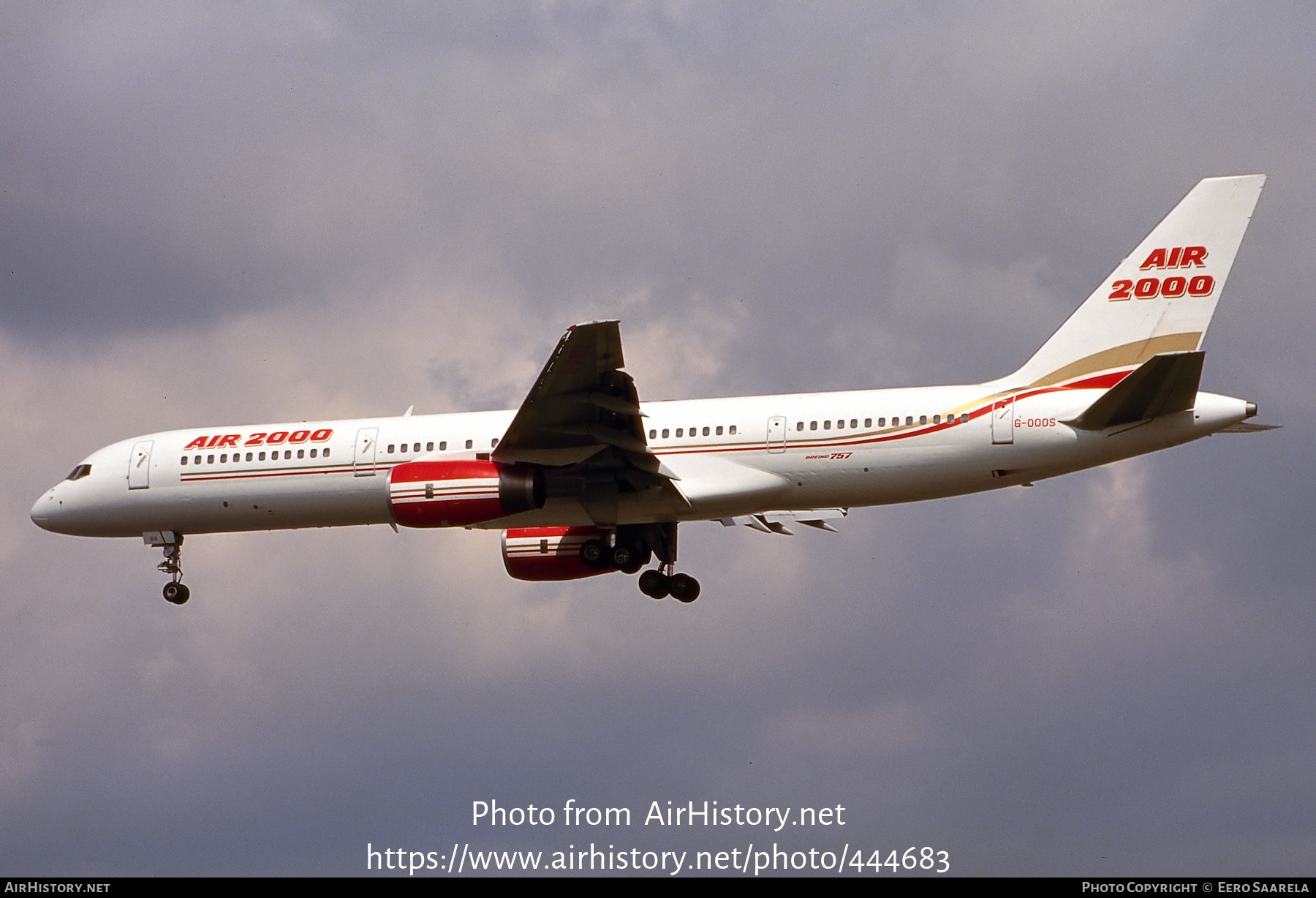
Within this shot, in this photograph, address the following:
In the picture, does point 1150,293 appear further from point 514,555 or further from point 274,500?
point 274,500

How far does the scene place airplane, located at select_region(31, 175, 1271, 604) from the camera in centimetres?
3106

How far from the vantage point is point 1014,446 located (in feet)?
104

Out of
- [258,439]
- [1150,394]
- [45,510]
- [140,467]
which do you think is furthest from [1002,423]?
[45,510]

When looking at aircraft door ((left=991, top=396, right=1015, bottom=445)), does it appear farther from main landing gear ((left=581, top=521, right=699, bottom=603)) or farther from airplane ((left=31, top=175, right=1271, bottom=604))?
main landing gear ((left=581, top=521, right=699, bottom=603))

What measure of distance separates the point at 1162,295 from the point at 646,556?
1232 cm

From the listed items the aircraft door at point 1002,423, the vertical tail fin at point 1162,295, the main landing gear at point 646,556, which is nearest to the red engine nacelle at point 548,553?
the main landing gear at point 646,556

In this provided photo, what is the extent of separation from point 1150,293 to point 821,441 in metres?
7.18

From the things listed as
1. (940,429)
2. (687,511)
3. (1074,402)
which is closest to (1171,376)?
(1074,402)

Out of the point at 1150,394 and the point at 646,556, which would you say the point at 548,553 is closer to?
the point at 646,556

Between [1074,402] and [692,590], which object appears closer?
[1074,402]

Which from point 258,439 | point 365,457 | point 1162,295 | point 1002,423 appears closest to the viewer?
point 1002,423

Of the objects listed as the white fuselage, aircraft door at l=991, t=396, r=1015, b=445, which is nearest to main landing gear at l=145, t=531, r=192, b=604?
the white fuselage

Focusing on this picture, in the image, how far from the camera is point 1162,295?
32.9 meters

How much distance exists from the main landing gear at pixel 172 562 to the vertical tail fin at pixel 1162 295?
18628 millimetres
